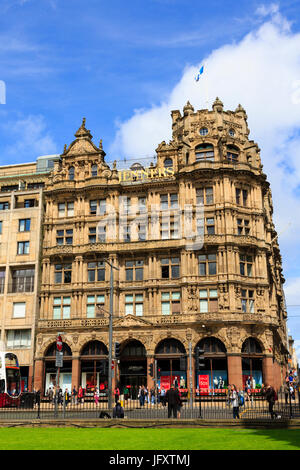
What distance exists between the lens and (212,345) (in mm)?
51906

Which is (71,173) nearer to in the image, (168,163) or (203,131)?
(168,163)

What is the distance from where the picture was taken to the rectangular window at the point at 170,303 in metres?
54.1

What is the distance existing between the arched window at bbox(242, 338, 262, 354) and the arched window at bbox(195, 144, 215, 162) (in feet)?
69.2

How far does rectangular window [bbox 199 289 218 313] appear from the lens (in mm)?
52906

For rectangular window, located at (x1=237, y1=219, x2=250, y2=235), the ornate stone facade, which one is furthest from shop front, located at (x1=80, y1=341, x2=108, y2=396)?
rectangular window, located at (x1=237, y1=219, x2=250, y2=235)

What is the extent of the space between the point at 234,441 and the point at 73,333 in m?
39.3

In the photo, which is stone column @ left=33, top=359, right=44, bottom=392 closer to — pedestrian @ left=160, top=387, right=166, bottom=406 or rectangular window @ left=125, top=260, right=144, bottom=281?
rectangular window @ left=125, top=260, right=144, bottom=281

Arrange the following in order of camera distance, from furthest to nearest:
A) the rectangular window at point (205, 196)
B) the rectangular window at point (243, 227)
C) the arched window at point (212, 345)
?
the rectangular window at point (205, 196), the rectangular window at point (243, 227), the arched window at point (212, 345)

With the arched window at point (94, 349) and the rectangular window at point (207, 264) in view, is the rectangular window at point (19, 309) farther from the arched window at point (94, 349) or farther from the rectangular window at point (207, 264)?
the rectangular window at point (207, 264)

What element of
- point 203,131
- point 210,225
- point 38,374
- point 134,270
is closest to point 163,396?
point 134,270

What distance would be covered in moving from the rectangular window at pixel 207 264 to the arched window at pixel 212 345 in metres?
6.95

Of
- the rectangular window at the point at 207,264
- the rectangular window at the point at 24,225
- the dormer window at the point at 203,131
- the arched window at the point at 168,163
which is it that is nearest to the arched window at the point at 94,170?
the arched window at the point at 168,163

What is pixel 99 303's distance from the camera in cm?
5597
